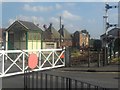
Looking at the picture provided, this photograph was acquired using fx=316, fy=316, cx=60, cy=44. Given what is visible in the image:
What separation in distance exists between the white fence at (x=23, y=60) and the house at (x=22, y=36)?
15.5m

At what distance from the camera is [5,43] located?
115 ft

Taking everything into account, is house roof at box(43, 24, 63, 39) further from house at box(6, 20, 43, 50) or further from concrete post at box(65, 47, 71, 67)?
concrete post at box(65, 47, 71, 67)

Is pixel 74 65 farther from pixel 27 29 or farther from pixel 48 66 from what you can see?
pixel 27 29

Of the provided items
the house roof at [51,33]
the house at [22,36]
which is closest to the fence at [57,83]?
the house at [22,36]

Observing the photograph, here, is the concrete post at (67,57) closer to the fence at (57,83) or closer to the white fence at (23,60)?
the white fence at (23,60)

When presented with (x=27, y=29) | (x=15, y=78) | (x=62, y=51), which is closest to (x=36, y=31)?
(x=27, y=29)

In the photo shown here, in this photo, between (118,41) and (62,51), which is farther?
(118,41)

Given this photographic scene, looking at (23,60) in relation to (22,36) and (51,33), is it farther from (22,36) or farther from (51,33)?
(51,33)

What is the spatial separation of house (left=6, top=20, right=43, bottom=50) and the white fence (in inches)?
610

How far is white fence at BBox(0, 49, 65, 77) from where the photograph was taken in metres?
14.3

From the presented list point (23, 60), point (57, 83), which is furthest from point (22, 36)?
point (57, 83)

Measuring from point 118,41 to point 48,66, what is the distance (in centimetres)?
1387

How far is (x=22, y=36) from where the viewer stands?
123 feet

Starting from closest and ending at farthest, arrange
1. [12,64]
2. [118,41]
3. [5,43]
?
[12,64] → [118,41] → [5,43]
